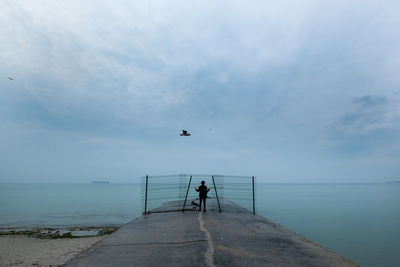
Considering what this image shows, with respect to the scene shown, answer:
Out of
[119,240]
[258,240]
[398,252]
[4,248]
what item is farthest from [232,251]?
[398,252]

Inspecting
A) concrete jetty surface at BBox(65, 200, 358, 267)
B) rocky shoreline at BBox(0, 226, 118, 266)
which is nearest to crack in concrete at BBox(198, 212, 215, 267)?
concrete jetty surface at BBox(65, 200, 358, 267)

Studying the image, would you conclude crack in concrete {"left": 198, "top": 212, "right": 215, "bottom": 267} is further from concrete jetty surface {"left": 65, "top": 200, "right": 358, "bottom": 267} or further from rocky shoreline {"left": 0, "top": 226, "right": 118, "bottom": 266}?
rocky shoreline {"left": 0, "top": 226, "right": 118, "bottom": 266}

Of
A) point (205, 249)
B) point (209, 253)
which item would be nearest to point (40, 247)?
point (205, 249)

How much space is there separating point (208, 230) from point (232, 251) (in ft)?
8.78

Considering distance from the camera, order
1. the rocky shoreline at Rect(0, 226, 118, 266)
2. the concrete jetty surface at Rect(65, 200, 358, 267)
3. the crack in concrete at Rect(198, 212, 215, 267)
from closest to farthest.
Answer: the crack in concrete at Rect(198, 212, 215, 267) → the concrete jetty surface at Rect(65, 200, 358, 267) → the rocky shoreline at Rect(0, 226, 118, 266)

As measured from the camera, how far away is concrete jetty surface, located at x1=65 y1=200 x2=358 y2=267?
639 cm

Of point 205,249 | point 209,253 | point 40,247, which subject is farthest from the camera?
point 40,247

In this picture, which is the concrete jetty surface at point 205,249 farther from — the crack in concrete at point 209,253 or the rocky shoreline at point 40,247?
the rocky shoreline at point 40,247

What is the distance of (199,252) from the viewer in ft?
22.9

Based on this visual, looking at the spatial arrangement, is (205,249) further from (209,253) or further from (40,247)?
(40,247)

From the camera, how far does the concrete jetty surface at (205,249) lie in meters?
6.39

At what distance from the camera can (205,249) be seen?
723cm

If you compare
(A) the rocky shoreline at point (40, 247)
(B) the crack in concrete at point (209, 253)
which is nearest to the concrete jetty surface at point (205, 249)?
(B) the crack in concrete at point (209, 253)

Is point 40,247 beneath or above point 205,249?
beneath
